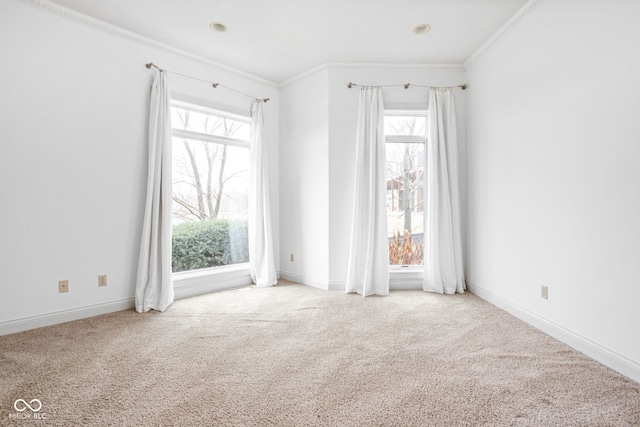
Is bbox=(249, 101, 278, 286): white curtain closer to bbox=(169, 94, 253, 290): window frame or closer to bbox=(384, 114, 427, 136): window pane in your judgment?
bbox=(169, 94, 253, 290): window frame

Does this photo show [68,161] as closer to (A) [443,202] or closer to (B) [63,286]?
(B) [63,286]

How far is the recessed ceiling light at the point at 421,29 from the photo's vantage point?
308 centimetres

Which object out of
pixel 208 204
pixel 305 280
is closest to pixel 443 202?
pixel 305 280

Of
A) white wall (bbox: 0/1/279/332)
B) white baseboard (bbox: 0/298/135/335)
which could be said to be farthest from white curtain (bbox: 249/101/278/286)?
white baseboard (bbox: 0/298/135/335)

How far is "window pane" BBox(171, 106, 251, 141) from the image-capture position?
3699 millimetres

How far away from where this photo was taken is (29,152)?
2.65 metres

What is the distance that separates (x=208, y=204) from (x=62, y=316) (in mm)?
1767

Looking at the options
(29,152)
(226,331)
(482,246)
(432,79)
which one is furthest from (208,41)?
(482,246)

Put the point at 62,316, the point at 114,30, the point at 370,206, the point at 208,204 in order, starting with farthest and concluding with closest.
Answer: the point at 208,204, the point at 370,206, the point at 114,30, the point at 62,316

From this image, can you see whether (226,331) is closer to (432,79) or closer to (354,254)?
(354,254)

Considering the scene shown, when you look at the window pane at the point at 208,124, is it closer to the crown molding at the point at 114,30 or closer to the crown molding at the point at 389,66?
the crown molding at the point at 114,30

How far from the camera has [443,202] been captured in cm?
379

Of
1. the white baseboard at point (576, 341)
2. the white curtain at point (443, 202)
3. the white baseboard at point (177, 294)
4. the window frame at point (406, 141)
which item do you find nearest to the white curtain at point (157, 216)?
the white baseboard at point (177, 294)

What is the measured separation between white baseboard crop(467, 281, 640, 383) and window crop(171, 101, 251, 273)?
10.1 feet
